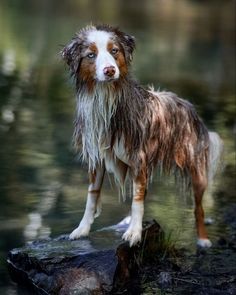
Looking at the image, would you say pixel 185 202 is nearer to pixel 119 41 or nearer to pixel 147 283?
pixel 147 283

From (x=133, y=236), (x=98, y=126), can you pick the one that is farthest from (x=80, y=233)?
(x=98, y=126)

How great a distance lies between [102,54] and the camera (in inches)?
249

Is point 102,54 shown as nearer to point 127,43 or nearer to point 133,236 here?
point 127,43

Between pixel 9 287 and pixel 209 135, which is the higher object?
pixel 209 135

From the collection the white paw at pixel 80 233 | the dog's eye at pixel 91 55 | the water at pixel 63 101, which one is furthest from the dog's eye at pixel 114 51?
the white paw at pixel 80 233

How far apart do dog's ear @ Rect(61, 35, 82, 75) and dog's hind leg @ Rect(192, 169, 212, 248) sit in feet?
5.74

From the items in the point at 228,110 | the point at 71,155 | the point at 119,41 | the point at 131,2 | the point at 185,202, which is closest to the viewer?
the point at 119,41

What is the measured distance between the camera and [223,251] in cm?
768

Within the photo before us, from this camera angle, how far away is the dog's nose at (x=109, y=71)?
6191 mm

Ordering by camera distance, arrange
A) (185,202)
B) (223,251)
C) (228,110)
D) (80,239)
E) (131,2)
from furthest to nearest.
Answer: (131,2), (228,110), (185,202), (223,251), (80,239)

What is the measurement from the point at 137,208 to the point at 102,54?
1.33 meters

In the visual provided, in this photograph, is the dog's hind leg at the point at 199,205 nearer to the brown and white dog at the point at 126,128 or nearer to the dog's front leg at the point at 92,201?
the brown and white dog at the point at 126,128

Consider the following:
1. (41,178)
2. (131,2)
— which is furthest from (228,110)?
(131,2)

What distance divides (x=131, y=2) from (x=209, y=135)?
34233 millimetres
